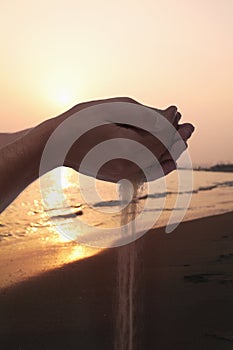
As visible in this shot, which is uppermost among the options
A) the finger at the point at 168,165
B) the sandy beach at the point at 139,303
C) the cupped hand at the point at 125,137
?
the cupped hand at the point at 125,137

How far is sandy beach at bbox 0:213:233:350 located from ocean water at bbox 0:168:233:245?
380 centimetres

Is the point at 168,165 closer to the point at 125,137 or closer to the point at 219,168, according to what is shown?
the point at 125,137

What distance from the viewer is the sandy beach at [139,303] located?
4.99m

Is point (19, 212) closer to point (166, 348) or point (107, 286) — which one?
point (107, 286)

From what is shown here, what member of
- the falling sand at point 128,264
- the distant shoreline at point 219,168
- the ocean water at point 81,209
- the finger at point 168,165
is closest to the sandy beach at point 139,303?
the falling sand at point 128,264

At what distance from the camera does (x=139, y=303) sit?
18.7 ft

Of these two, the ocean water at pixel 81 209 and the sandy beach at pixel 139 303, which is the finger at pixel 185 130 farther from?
the ocean water at pixel 81 209

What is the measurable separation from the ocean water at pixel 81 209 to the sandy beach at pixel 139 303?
380cm

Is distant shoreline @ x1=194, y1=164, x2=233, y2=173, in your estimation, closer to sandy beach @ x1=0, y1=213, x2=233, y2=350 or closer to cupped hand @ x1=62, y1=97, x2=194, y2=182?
sandy beach @ x1=0, y1=213, x2=233, y2=350

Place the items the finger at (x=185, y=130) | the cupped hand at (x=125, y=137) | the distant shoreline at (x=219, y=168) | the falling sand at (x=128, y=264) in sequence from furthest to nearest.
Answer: the distant shoreline at (x=219, y=168), the falling sand at (x=128, y=264), the finger at (x=185, y=130), the cupped hand at (x=125, y=137)

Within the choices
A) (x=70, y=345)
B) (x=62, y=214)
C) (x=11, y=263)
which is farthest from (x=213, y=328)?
(x=62, y=214)

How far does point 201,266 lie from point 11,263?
3.41 meters

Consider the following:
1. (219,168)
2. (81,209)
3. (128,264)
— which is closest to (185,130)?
(128,264)

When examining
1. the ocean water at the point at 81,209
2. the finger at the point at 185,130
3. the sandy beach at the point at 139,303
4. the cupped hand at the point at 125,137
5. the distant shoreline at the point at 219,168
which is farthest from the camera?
the distant shoreline at the point at 219,168
